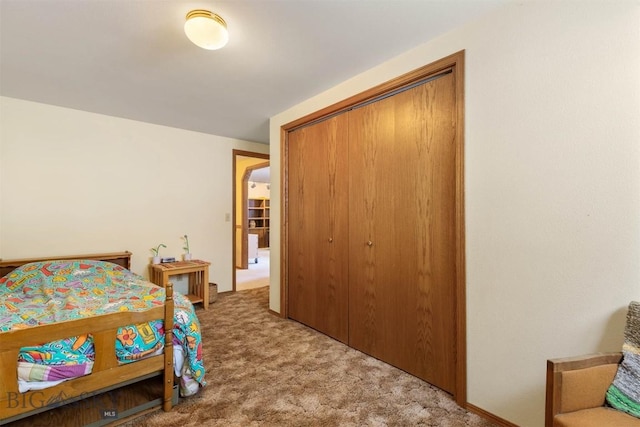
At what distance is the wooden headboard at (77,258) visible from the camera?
2.74 m

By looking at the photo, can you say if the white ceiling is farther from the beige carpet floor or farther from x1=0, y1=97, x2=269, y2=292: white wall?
the beige carpet floor

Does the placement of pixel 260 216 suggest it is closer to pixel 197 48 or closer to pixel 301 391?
pixel 197 48

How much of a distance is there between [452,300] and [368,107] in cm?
162

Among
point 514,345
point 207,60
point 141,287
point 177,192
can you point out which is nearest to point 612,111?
point 514,345

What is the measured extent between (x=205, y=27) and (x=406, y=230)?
5.94 ft

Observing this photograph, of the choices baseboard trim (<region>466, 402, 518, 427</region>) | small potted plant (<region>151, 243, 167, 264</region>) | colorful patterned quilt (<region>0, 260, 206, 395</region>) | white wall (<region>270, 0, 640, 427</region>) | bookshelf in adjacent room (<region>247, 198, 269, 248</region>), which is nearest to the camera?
white wall (<region>270, 0, 640, 427</region>)

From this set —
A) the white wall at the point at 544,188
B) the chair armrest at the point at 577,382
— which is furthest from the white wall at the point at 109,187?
the chair armrest at the point at 577,382

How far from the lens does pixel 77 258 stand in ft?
10.2

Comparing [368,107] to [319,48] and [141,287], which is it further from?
[141,287]

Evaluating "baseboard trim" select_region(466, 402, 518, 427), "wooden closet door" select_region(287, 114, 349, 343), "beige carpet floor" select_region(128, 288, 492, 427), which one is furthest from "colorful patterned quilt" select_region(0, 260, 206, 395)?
"baseboard trim" select_region(466, 402, 518, 427)

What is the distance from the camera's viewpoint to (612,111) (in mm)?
1301

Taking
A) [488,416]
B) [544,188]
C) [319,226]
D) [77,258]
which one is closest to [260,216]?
[77,258]

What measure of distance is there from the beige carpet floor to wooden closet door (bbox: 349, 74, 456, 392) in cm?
18

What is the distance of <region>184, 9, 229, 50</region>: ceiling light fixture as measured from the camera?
163cm
